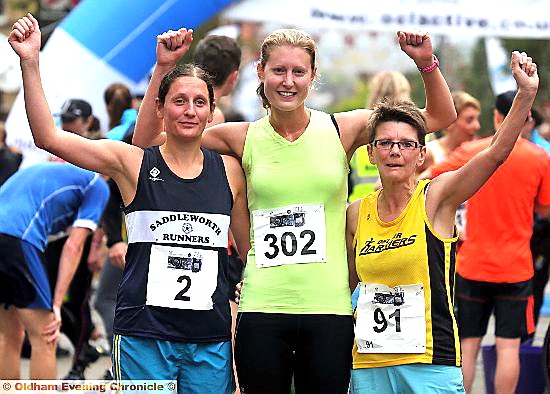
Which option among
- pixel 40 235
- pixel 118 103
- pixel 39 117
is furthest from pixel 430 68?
pixel 118 103

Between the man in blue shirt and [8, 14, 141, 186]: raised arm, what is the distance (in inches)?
107

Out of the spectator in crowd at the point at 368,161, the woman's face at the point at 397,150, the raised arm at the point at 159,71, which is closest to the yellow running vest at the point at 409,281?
the woman's face at the point at 397,150

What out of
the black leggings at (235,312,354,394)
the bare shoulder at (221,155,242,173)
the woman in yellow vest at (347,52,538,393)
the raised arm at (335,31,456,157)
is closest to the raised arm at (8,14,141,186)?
the bare shoulder at (221,155,242,173)

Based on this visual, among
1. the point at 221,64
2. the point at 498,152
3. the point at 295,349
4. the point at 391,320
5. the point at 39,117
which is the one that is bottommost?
the point at 295,349

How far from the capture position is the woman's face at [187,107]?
14.5 feet

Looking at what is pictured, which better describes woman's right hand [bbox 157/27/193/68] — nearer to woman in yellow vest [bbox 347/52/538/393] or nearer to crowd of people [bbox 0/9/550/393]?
crowd of people [bbox 0/9/550/393]

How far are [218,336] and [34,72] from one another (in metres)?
1.19

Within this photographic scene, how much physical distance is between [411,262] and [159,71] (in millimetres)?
1248

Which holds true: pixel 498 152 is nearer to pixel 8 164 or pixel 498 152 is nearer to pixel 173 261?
pixel 173 261

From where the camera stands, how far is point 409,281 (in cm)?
442

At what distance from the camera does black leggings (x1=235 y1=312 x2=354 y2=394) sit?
443 cm

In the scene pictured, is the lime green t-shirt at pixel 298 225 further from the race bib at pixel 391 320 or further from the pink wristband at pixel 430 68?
the pink wristband at pixel 430 68

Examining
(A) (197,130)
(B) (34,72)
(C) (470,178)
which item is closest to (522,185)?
(C) (470,178)

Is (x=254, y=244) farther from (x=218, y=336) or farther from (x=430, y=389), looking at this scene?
(x=430, y=389)
